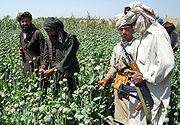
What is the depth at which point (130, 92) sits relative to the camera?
7.61ft

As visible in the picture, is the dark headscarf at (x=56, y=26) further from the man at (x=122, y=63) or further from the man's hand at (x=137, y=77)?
the man's hand at (x=137, y=77)

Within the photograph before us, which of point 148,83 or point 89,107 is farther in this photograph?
point 89,107

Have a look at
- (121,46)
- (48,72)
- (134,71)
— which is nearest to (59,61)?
(48,72)

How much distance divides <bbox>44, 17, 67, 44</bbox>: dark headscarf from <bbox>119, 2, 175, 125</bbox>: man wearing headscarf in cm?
113

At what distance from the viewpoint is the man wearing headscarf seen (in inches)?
76.9

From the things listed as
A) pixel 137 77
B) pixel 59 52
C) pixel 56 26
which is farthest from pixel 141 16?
pixel 59 52

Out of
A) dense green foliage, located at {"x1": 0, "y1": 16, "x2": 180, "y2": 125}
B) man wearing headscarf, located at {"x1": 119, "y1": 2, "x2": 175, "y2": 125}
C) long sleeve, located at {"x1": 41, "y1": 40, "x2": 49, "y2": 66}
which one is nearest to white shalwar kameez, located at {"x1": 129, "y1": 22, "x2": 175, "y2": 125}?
man wearing headscarf, located at {"x1": 119, "y1": 2, "x2": 175, "y2": 125}

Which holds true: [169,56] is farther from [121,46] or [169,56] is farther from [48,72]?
[48,72]

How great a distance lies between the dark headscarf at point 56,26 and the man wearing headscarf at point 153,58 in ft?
3.69

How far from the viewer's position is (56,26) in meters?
2.97

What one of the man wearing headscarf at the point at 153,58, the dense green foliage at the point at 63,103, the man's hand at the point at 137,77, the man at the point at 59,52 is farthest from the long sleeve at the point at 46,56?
the man's hand at the point at 137,77

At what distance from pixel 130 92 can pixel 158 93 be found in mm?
342

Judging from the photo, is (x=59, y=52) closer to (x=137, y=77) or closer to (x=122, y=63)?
(x=122, y=63)

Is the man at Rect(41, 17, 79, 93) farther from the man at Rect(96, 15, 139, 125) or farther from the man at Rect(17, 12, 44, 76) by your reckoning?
the man at Rect(96, 15, 139, 125)
